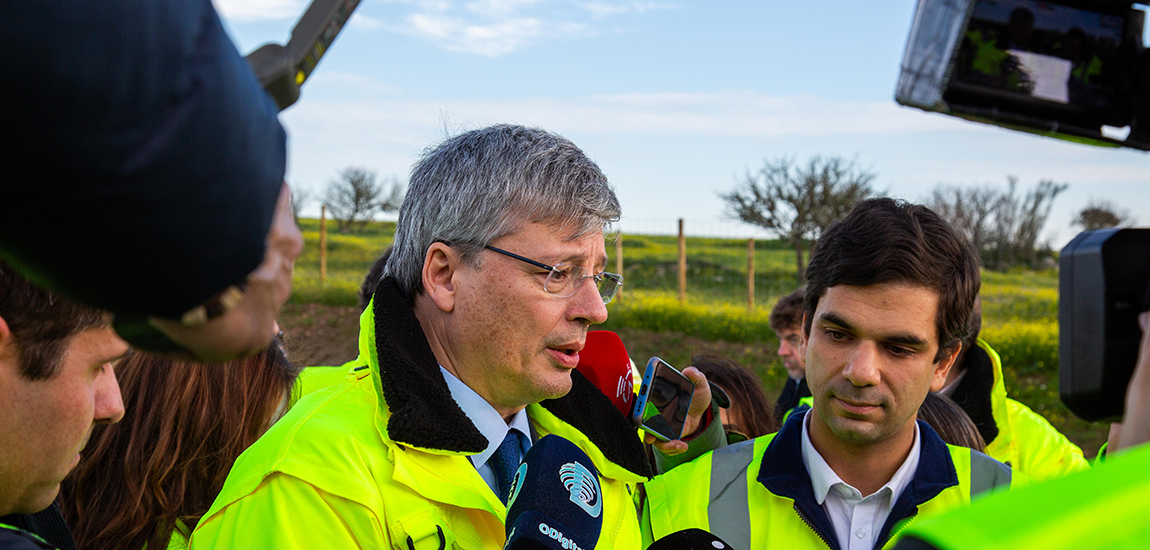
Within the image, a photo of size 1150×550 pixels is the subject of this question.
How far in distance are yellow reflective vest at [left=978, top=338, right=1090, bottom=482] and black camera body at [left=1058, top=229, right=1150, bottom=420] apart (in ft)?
9.37

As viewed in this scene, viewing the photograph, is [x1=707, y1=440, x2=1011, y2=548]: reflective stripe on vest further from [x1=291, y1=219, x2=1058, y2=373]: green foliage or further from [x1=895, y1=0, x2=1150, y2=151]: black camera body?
[x1=291, y1=219, x2=1058, y2=373]: green foliage

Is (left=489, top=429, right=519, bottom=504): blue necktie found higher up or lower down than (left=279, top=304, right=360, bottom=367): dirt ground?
higher up

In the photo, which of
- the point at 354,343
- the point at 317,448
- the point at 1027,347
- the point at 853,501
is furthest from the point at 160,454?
the point at 354,343

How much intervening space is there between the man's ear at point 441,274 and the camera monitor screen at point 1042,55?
129 centimetres

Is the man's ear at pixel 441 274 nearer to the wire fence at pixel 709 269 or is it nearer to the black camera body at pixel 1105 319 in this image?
the black camera body at pixel 1105 319

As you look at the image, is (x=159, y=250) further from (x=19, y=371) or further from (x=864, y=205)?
(x=864, y=205)

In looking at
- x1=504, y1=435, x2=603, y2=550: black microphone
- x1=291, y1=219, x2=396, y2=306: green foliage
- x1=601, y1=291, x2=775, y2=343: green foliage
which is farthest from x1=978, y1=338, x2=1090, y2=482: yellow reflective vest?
x1=291, y1=219, x2=396, y2=306: green foliage

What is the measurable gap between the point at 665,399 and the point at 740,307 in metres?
12.2

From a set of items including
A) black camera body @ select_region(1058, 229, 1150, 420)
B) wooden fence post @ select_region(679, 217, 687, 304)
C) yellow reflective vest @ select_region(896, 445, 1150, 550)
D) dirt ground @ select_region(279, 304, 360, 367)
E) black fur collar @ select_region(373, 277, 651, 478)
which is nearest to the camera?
yellow reflective vest @ select_region(896, 445, 1150, 550)

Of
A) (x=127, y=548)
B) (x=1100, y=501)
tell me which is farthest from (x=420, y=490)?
(x=1100, y=501)

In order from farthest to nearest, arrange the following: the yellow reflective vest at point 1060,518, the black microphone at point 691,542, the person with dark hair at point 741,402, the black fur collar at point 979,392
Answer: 1. the person with dark hair at point 741,402
2. the black fur collar at point 979,392
3. the black microphone at point 691,542
4. the yellow reflective vest at point 1060,518

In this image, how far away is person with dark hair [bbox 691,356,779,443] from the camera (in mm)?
3730

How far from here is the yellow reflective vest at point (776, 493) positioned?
220cm

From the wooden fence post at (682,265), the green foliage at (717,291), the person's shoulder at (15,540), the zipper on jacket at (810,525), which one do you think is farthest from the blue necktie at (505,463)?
the wooden fence post at (682,265)
